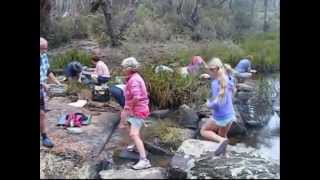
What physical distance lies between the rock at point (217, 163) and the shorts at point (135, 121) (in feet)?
0.59

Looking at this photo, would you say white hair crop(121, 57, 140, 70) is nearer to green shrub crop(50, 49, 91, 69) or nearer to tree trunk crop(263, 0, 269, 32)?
green shrub crop(50, 49, 91, 69)

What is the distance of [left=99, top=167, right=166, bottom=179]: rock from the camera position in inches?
72.1

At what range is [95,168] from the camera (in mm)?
1854

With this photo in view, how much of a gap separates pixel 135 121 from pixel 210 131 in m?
0.30

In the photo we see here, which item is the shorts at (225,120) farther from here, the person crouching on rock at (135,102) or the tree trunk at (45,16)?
the tree trunk at (45,16)

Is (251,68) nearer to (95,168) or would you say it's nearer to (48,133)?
(95,168)

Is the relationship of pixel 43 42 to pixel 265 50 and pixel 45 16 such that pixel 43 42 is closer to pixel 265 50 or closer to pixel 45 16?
pixel 45 16

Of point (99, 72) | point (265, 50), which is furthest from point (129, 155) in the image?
point (265, 50)

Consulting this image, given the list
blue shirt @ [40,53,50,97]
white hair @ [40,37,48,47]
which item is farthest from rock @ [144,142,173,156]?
white hair @ [40,37,48,47]

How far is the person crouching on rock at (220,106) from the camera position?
75.1 inches

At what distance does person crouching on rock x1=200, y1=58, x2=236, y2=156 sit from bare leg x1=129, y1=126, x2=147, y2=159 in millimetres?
241

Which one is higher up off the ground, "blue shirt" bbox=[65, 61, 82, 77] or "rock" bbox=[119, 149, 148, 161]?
"blue shirt" bbox=[65, 61, 82, 77]

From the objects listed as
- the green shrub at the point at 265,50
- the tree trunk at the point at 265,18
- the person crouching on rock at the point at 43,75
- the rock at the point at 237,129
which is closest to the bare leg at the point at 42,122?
the person crouching on rock at the point at 43,75
